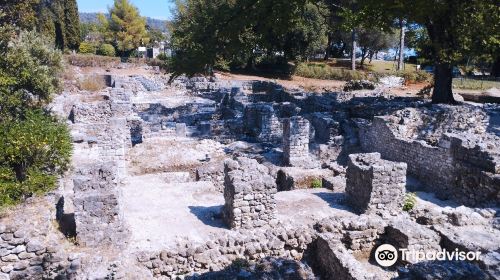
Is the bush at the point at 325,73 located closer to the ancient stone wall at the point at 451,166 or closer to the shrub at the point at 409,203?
the ancient stone wall at the point at 451,166

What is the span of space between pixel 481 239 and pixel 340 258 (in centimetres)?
320

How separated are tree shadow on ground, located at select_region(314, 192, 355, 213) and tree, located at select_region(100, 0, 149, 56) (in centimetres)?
5305

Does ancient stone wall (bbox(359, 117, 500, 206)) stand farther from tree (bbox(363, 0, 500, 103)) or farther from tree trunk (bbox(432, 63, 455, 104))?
tree trunk (bbox(432, 63, 455, 104))

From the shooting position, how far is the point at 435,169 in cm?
1381

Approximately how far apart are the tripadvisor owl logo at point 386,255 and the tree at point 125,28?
56.0 m

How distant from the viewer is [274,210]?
9.40 m

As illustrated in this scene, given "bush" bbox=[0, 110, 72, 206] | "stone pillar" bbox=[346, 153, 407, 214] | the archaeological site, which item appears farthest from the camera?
"stone pillar" bbox=[346, 153, 407, 214]

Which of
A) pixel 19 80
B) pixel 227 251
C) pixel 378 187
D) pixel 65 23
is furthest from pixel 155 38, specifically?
pixel 227 251

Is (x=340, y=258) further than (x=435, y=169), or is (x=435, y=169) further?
(x=435, y=169)

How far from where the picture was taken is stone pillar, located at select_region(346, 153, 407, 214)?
1028 centimetres

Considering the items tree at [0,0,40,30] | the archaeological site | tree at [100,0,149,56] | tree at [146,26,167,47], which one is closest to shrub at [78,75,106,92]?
tree at [0,0,40,30]

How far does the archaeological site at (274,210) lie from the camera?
24.1 ft

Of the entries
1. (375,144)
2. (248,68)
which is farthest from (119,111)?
(248,68)

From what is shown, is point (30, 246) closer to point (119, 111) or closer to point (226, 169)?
point (226, 169)
